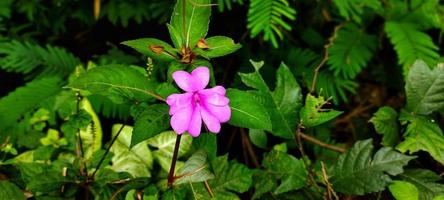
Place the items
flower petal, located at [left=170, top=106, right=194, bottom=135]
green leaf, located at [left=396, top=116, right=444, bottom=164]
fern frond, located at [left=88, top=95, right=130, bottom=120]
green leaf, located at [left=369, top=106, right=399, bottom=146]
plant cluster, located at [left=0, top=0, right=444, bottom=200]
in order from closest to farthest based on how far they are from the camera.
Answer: flower petal, located at [left=170, top=106, right=194, bottom=135]
plant cluster, located at [left=0, top=0, right=444, bottom=200]
green leaf, located at [left=396, top=116, right=444, bottom=164]
green leaf, located at [left=369, top=106, right=399, bottom=146]
fern frond, located at [left=88, top=95, right=130, bottom=120]

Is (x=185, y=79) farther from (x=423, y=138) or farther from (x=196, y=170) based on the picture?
(x=423, y=138)

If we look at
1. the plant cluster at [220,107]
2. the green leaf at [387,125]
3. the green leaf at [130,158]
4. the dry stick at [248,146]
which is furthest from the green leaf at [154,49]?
the dry stick at [248,146]

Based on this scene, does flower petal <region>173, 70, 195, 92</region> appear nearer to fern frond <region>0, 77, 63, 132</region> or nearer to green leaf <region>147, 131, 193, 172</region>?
Result: green leaf <region>147, 131, 193, 172</region>

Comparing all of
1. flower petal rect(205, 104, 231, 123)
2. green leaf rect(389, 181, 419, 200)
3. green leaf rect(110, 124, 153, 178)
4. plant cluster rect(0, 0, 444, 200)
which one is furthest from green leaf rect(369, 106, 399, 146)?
green leaf rect(110, 124, 153, 178)

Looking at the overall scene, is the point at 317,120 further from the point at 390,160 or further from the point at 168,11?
the point at 168,11

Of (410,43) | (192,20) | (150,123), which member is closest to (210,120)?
(150,123)
